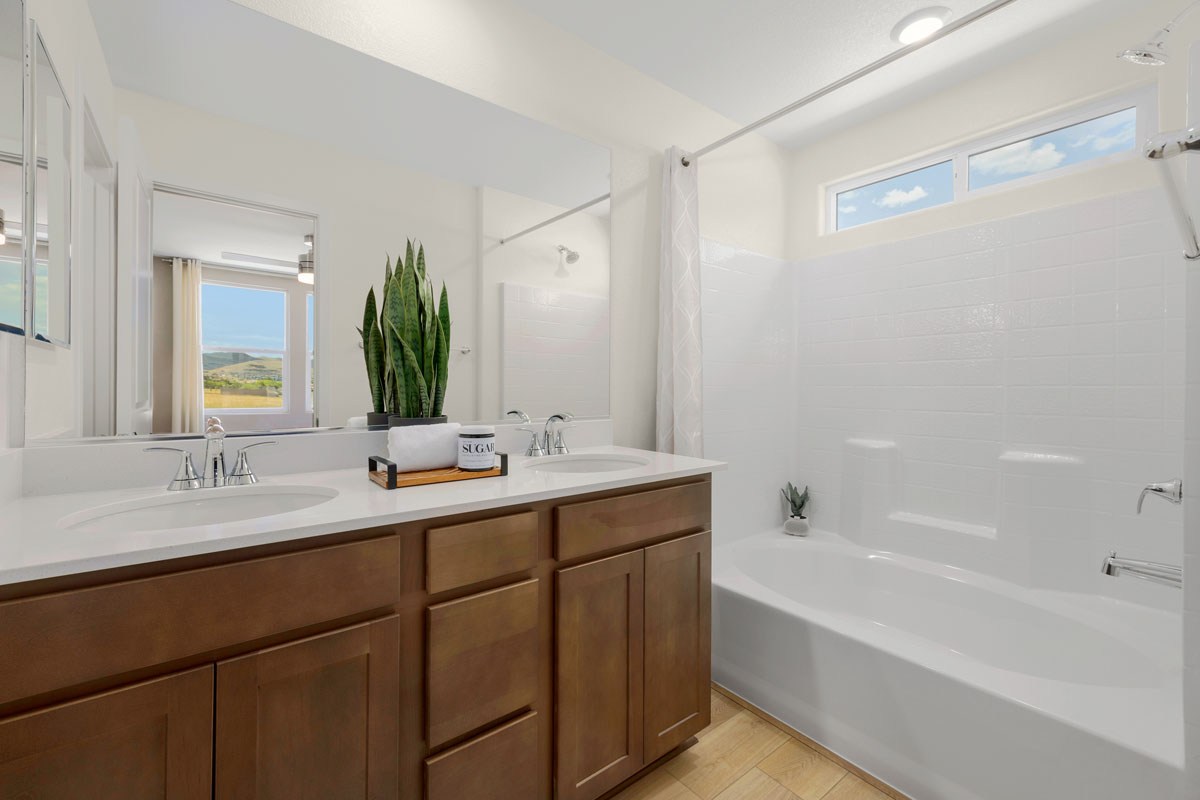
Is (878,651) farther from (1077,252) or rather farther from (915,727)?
(1077,252)

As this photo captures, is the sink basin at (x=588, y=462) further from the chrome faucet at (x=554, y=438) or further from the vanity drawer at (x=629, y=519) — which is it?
A: the vanity drawer at (x=629, y=519)

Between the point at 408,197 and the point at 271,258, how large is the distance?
16.9 inches

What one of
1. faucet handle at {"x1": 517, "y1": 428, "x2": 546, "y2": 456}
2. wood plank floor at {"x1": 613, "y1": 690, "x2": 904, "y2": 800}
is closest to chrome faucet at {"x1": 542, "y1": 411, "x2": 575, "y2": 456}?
faucet handle at {"x1": 517, "y1": 428, "x2": 546, "y2": 456}

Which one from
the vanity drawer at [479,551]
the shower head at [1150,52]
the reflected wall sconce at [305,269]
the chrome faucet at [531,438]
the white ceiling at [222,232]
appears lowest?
the vanity drawer at [479,551]

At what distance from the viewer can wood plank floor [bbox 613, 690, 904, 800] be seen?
145 centimetres

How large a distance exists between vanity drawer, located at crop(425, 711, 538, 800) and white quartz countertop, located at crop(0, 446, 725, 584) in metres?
0.48

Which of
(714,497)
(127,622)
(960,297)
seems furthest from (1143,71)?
(127,622)

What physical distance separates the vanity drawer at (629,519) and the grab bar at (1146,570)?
3.29 ft

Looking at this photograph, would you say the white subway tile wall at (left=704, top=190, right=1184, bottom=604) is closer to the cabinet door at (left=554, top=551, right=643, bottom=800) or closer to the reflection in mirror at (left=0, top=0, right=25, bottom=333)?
the cabinet door at (left=554, top=551, right=643, bottom=800)

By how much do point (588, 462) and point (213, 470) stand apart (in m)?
1.02

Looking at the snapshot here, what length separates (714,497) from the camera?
241 centimetres

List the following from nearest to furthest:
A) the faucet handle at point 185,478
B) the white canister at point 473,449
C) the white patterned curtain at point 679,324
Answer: the faucet handle at point 185,478 → the white canister at point 473,449 → the white patterned curtain at point 679,324

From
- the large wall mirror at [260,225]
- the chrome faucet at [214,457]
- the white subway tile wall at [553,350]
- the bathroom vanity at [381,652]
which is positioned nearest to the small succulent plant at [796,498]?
the white subway tile wall at [553,350]

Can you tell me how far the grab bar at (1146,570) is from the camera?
4.20 ft
